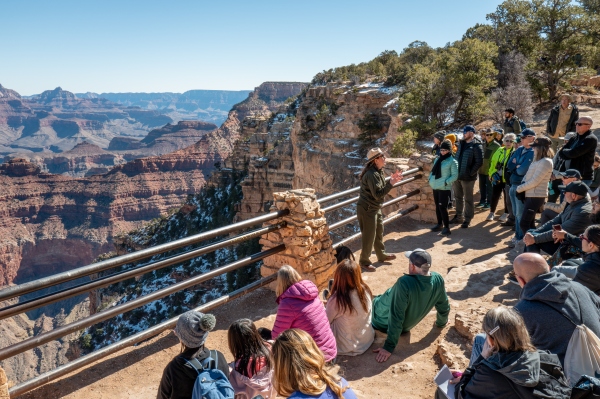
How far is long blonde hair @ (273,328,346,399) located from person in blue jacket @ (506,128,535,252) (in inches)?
191

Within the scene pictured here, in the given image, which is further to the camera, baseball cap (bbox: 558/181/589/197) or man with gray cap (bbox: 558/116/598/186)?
man with gray cap (bbox: 558/116/598/186)

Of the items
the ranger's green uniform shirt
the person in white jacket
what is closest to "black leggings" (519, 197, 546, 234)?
the person in white jacket

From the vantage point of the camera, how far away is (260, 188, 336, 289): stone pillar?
511 cm

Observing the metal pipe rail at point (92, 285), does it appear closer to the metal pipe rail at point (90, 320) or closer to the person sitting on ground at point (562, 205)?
the metal pipe rail at point (90, 320)

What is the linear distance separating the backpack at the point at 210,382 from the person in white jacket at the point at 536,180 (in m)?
4.92

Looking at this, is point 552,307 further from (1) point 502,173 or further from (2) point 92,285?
(1) point 502,173

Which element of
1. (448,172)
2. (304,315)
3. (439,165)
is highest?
(439,165)

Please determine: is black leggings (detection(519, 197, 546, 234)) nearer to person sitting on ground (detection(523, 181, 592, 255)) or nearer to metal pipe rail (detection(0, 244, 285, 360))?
person sitting on ground (detection(523, 181, 592, 255))

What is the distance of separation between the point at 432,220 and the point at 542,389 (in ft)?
20.5

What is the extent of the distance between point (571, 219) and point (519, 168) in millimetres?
1978

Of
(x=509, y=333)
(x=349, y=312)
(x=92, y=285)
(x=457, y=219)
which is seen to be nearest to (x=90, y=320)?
(x=92, y=285)

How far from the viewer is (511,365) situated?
8.11 ft

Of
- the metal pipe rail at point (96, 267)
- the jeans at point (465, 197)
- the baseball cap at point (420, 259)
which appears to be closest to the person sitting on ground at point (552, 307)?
the baseball cap at point (420, 259)

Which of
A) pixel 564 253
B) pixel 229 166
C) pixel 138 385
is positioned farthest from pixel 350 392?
pixel 229 166
